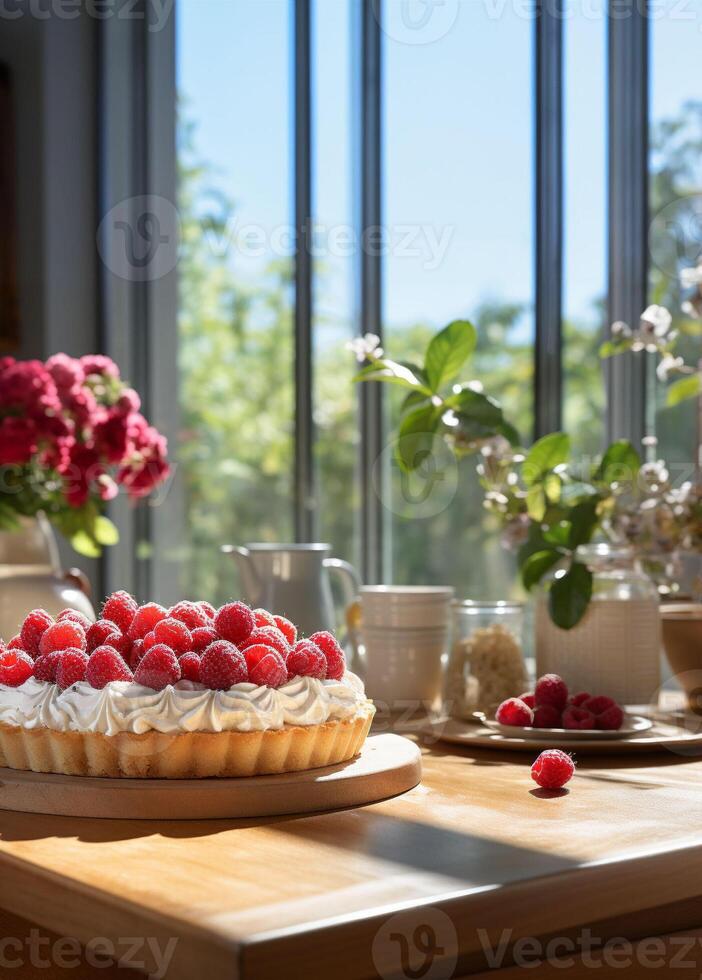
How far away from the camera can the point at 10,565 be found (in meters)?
1.93

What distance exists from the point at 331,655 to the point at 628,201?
1.46 metres

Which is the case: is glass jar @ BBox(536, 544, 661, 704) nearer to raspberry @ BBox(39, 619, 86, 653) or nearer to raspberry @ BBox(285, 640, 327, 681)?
raspberry @ BBox(285, 640, 327, 681)

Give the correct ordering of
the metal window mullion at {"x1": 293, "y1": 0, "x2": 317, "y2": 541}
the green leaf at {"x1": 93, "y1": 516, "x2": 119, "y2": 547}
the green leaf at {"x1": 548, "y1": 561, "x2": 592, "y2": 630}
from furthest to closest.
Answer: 1. the metal window mullion at {"x1": 293, "y1": 0, "x2": 317, "y2": 541}
2. the green leaf at {"x1": 93, "y1": 516, "x2": 119, "y2": 547}
3. the green leaf at {"x1": 548, "y1": 561, "x2": 592, "y2": 630}

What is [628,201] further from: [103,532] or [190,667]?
[190,667]

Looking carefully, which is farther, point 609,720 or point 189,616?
point 609,720

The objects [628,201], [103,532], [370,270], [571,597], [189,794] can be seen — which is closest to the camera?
[189,794]

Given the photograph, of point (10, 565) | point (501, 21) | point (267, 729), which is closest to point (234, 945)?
point (267, 729)

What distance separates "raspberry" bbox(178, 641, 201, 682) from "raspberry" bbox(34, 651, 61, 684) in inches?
4.7

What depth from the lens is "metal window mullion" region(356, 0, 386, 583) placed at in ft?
9.26

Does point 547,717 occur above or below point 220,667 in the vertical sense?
below

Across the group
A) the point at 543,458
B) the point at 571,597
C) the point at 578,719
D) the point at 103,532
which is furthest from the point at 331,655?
the point at 103,532

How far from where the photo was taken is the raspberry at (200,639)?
1151 mm

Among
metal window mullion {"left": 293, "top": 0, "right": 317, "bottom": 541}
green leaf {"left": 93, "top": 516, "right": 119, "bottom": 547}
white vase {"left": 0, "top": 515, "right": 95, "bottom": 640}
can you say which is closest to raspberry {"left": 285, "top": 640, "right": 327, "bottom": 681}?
white vase {"left": 0, "top": 515, "right": 95, "bottom": 640}

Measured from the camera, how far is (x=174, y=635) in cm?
115
